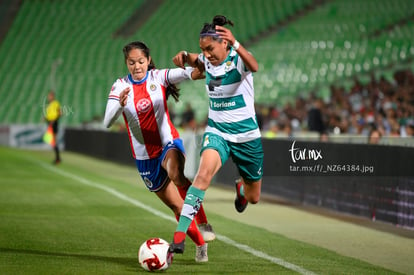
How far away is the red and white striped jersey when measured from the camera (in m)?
8.10

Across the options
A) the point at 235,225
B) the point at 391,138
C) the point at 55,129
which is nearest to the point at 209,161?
the point at 235,225

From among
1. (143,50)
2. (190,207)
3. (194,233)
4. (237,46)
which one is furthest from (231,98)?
(194,233)

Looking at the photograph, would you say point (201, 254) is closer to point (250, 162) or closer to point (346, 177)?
point (250, 162)

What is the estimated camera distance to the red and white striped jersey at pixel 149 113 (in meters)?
8.10

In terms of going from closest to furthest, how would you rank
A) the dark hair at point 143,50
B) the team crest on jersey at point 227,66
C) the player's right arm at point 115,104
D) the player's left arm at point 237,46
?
the player's left arm at point 237,46 < the player's right arm at point 115,104 < the team crest on jersey at point 227,66 < the dark hair at point 143,50

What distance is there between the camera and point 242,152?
8.19 meters

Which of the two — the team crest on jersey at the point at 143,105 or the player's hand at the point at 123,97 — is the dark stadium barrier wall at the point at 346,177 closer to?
the team crest on jersey at the point at 143,105

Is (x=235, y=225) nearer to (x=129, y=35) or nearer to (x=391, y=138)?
(x=391, y=138)

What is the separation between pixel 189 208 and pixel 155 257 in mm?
525

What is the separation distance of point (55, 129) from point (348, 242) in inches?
713

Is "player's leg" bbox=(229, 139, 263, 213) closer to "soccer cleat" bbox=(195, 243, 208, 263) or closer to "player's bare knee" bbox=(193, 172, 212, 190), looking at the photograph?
"player's bare knee" bbox=(193, 172, 212, 190)

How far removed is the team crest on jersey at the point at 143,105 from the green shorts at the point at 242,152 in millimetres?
639

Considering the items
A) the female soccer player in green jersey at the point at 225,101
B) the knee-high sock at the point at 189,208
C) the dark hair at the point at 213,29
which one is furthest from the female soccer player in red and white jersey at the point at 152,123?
the knee-high sock at the point at 189,208

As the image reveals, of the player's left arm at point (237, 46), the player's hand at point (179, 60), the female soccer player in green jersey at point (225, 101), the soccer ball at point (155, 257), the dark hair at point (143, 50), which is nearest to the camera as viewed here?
the soccer ball at point (155, 257)
